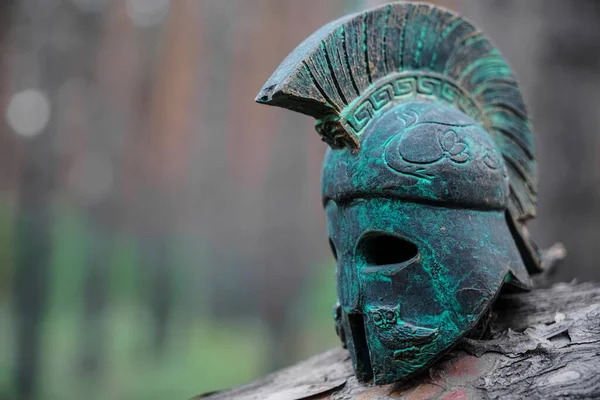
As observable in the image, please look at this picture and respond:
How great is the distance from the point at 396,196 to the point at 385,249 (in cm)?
21

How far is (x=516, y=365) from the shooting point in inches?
52.8

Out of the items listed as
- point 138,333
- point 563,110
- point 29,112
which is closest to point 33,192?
point 29,112

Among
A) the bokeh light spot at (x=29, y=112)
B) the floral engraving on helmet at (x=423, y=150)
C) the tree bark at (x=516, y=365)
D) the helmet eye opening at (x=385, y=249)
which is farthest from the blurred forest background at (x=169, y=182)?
the floral engraving on helmet at (x=423, y=150)

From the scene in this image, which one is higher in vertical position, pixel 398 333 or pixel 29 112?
pixel 29 112

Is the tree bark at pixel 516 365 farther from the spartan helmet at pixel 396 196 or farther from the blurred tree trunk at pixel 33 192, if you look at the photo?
the blurred tree trunk at pixel 33 192

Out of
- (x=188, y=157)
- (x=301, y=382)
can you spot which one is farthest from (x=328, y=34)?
(x=188, y=157)

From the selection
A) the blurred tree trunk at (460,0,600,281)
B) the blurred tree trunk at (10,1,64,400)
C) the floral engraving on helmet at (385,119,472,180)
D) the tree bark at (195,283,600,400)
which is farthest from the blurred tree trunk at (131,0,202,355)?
the floral engraving on helmet at (385,119,472,180)

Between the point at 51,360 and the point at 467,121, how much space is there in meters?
3.31

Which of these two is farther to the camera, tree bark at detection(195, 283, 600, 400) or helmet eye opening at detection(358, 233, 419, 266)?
helmet eye opening at detection(358, 233, 419, 266)

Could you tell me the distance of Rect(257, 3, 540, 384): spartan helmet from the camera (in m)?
1.33

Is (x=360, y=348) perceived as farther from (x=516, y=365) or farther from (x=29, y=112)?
(x=29, y=112)

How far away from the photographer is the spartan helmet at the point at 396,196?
133cm

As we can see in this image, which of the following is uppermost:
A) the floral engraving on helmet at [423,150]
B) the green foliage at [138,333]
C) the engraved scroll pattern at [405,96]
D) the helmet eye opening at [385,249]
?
the engraved scroll pattern at [405,96]

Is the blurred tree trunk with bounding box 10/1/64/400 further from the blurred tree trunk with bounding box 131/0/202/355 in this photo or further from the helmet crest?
the helmet crest
